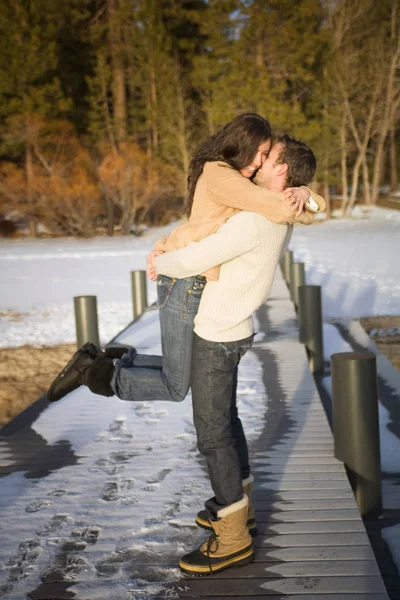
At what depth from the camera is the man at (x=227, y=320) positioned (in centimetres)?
235

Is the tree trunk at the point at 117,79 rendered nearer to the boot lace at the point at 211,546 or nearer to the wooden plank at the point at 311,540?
the wooden plank at the point at 311,540

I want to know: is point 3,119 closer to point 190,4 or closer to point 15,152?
point 15,152

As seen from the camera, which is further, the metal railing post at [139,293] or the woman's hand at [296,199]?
the metal railing post at [139,293]

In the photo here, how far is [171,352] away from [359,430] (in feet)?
5.35

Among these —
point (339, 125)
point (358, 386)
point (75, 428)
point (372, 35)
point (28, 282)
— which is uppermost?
point (372, 35)

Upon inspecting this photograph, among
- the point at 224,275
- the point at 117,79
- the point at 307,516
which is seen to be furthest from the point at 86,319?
the point at 117,79

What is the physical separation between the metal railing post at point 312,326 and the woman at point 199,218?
496 cm

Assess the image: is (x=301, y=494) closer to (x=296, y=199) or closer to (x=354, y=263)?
(x=296, y=199)

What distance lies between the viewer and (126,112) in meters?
39.6

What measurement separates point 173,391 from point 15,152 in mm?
35630

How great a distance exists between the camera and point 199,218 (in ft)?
8.26

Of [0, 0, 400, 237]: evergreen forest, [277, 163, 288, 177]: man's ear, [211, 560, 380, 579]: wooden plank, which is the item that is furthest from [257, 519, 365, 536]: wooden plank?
[0, 0, 400, 237]: evergreen forest

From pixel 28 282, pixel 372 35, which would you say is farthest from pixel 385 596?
pixel 372 35

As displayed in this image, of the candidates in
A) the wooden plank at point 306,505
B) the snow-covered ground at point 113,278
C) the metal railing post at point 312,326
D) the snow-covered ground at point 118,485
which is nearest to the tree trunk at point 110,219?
the snow-covered ground at point 113,278
